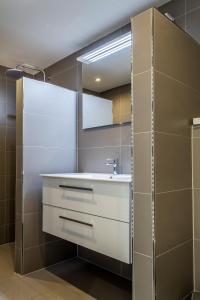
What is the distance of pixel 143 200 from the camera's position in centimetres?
121

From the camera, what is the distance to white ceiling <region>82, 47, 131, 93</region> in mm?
2113

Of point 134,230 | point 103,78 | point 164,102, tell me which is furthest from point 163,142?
point 103,78

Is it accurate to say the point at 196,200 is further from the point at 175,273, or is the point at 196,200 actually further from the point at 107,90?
the point at 107,90

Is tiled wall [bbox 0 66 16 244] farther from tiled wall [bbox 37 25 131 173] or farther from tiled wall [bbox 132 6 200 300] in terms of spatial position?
tiled wall [bbox 132 6 200 300]

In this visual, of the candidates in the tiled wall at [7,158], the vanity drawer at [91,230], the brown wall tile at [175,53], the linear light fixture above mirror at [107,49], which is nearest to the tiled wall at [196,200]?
the brown wall tile at [175,53]

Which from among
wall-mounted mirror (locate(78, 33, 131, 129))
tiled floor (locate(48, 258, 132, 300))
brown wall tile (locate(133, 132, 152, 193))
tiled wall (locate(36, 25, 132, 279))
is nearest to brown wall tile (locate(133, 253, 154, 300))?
brown wall tile (locate(133, 132, 152, 193))

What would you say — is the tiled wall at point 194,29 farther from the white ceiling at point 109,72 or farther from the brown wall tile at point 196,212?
the white ceiling at point 109,72

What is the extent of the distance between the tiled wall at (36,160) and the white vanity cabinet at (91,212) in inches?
5.8

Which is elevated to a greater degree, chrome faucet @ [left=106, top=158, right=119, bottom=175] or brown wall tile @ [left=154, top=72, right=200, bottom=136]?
brown wall tile @ [left=154, top=72, right=200, bottom=136]

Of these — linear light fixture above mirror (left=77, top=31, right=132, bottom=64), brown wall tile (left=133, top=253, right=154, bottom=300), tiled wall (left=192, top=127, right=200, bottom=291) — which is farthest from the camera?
linear light fixture above mirror (left=77, top=31, right=132, bottom=64)

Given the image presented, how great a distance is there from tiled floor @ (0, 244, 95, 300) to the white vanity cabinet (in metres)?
0.39

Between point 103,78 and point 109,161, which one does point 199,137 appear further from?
point 103,78

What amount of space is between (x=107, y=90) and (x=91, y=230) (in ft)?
4.17

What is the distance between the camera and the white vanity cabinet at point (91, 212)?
4.59 feet
